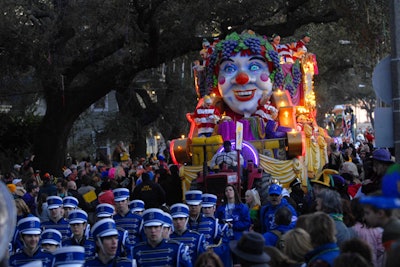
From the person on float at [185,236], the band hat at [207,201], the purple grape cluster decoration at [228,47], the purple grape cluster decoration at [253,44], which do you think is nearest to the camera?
the person on float at [185,236]

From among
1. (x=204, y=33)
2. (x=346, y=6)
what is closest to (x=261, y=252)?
(x=346, y=6)

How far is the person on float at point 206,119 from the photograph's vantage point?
70.4 ft

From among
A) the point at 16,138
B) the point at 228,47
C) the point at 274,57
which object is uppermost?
the point at 228,47

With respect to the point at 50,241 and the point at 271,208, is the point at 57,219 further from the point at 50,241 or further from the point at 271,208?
the point at 271,208

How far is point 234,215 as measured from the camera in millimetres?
12195

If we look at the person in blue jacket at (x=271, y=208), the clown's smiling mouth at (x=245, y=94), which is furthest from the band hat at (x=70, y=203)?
the clown's smiling mouth at (x=245, y=94)

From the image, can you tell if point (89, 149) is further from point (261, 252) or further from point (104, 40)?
point (261, 252)

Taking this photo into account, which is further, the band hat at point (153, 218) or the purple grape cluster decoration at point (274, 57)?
the purple grape cluster decoration at point (274, 57)

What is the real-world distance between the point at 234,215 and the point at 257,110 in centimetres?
998

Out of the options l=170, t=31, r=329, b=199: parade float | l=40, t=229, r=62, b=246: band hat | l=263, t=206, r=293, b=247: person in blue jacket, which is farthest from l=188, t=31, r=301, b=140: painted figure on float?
l=263, t=206, r=293, b=247: person in blue jacket

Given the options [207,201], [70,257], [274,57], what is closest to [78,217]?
[207,201]

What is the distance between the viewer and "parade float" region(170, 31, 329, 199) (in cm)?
2048

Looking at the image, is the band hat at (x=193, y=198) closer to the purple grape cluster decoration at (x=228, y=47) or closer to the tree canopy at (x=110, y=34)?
the tree canopy at (x=110, y=34)

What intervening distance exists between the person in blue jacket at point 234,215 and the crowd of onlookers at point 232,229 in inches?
0.5
